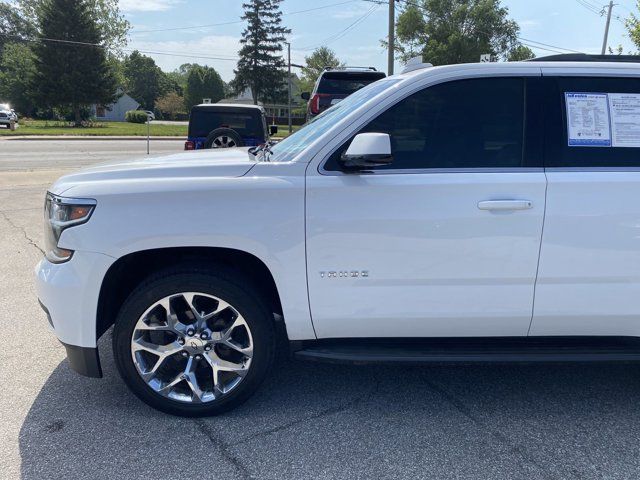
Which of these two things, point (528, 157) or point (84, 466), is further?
point (528, 157)

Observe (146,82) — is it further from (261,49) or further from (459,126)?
(459,126)

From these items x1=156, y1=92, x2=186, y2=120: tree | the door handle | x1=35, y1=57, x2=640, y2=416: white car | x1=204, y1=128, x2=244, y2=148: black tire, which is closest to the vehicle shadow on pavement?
x1=35, y1=57, x2=640, y2=416: white car

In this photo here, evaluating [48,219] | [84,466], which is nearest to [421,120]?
[48,219]

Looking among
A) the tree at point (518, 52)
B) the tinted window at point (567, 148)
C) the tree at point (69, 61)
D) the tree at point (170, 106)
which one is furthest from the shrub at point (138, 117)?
the tinted window at point (567, 148)

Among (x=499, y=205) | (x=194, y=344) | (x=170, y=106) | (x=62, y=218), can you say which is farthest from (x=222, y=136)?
(x=170, y=106)

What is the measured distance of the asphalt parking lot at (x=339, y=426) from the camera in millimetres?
2529

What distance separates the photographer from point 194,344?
290 centimetres

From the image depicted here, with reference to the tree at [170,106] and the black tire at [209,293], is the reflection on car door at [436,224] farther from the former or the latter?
the tree at [170,106]

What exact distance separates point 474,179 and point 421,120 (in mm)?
441

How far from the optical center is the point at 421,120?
283 centimetres

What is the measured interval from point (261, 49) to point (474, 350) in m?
70.7

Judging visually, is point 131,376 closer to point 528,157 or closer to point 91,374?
point 91,374

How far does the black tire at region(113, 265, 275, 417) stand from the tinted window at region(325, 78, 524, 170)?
0.97m

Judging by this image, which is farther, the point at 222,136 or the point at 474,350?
the point at 222,136
